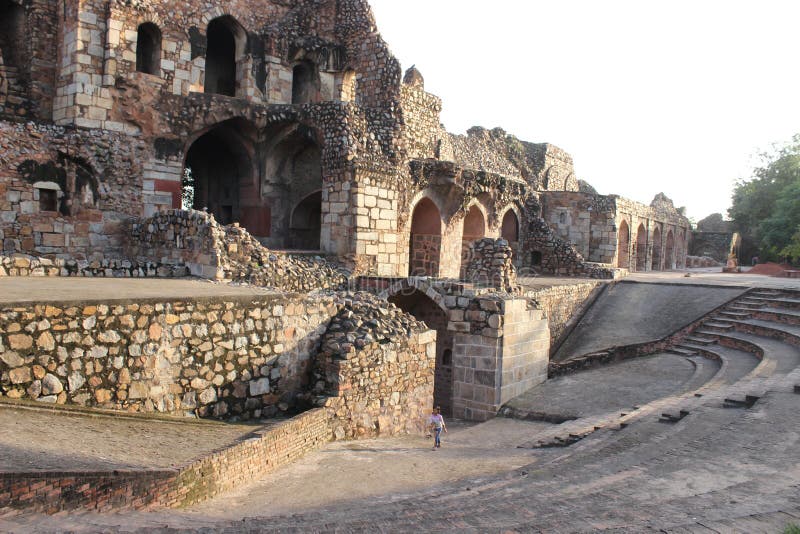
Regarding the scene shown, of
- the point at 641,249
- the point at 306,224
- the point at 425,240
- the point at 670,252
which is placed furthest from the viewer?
the point at 670,252

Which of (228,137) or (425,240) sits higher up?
(228,137)

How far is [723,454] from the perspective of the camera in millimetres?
5645

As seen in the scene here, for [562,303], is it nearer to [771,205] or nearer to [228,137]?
[228,137]

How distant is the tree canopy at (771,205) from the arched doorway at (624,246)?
25.4 feet

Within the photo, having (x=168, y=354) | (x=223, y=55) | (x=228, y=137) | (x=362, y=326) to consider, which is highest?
(x=223, y=55)

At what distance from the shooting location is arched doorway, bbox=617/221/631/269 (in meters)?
27.5

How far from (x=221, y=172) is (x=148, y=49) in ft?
12.6

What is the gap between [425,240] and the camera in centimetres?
1952

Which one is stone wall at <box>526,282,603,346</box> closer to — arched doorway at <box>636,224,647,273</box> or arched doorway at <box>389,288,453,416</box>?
arched doorway at <box>389,288,453,416</box>

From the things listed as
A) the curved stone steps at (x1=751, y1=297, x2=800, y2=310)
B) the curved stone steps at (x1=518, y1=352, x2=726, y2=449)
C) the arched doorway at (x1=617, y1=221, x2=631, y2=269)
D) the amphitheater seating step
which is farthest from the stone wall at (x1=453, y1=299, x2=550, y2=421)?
the arched doorway at (x1=617, y1=221, x2=631, y2=269)

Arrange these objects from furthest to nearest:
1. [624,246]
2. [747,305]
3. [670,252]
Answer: [670,252] → [624,246] → [747,305]

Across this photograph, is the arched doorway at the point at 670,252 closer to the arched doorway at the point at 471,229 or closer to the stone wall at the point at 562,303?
the arched doorway at the point at 471,229

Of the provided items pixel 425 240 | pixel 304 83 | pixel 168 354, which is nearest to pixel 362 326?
pixel 168 354

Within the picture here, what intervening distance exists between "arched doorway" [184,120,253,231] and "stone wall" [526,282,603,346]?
8005 millimetres
